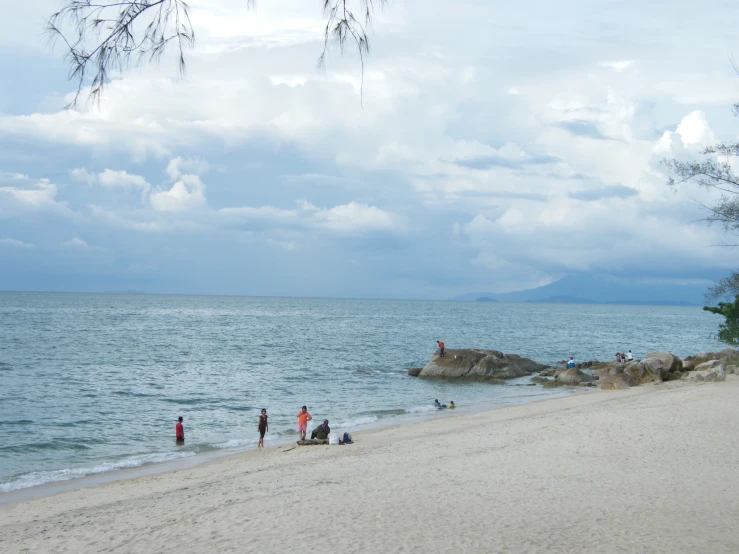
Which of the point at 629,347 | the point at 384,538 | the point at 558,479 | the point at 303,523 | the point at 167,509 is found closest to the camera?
the point at 384,538

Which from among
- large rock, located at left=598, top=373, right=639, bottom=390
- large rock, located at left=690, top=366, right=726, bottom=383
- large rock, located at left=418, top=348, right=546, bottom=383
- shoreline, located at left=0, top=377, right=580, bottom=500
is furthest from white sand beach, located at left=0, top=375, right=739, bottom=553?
large rock, located at left=418, top=348, right=546, bottom=383

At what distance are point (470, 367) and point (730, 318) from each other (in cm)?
1650

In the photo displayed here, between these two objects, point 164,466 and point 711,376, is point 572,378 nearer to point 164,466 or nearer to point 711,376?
point 711,376

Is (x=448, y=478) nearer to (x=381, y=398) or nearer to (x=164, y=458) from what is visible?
(x=164, y=458)

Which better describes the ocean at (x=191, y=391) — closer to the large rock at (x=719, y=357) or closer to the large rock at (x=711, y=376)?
the large rock at (x=711, y=376)

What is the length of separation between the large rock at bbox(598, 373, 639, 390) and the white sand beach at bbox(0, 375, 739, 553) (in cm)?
1559

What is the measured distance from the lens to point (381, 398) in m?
35.2

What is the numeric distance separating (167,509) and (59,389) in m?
28.0

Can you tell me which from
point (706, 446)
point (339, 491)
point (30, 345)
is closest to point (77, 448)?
Result: point (339, 491)

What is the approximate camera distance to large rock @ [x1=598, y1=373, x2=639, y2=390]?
117 feet

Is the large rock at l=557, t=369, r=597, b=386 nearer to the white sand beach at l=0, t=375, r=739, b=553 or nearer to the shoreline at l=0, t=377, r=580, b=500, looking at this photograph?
the shoreline at l=0, t=377, r=580, b=500

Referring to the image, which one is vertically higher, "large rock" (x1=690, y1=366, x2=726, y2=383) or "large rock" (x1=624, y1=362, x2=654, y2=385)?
"large rock" (x1=690, y1=366, x2=726, y2=383)

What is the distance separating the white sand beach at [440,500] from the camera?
32.3 ft

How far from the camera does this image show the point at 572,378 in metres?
40.5
